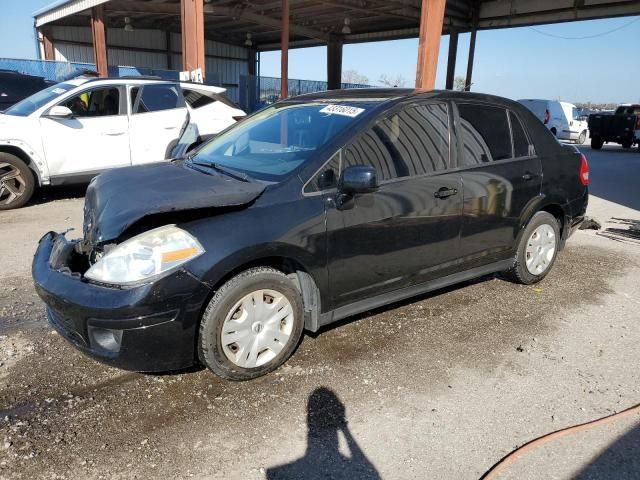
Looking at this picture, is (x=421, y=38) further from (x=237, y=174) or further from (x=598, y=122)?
(x=598, y=122)

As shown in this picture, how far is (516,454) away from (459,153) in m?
2.16

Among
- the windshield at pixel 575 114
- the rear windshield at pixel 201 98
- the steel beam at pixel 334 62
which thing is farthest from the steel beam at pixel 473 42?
the rear windshield at pixel 201 98

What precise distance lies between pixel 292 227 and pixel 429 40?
35.6 feet

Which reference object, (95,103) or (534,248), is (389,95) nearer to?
(534,248)

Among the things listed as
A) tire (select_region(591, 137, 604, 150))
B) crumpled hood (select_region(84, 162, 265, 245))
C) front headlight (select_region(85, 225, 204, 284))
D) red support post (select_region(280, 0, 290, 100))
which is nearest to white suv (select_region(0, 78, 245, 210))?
crumpled hood (select_region(84, 162, 265, 245))

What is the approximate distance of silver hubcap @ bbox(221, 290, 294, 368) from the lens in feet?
9.22

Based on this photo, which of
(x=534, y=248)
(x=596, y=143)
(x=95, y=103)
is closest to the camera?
(x=534, y=248)

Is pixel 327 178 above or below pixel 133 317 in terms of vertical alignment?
above

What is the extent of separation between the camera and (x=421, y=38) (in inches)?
486

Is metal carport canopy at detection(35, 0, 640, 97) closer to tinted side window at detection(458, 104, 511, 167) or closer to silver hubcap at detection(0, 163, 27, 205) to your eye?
silver hubcap at detection(0, 163, 27, 205)

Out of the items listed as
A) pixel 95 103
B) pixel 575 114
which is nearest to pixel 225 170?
pixel 95 103

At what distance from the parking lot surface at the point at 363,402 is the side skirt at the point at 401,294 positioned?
0.27 metres

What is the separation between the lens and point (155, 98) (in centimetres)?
809

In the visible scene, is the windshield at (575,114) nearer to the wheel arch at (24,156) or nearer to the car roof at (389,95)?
the car roof at (389,95)
